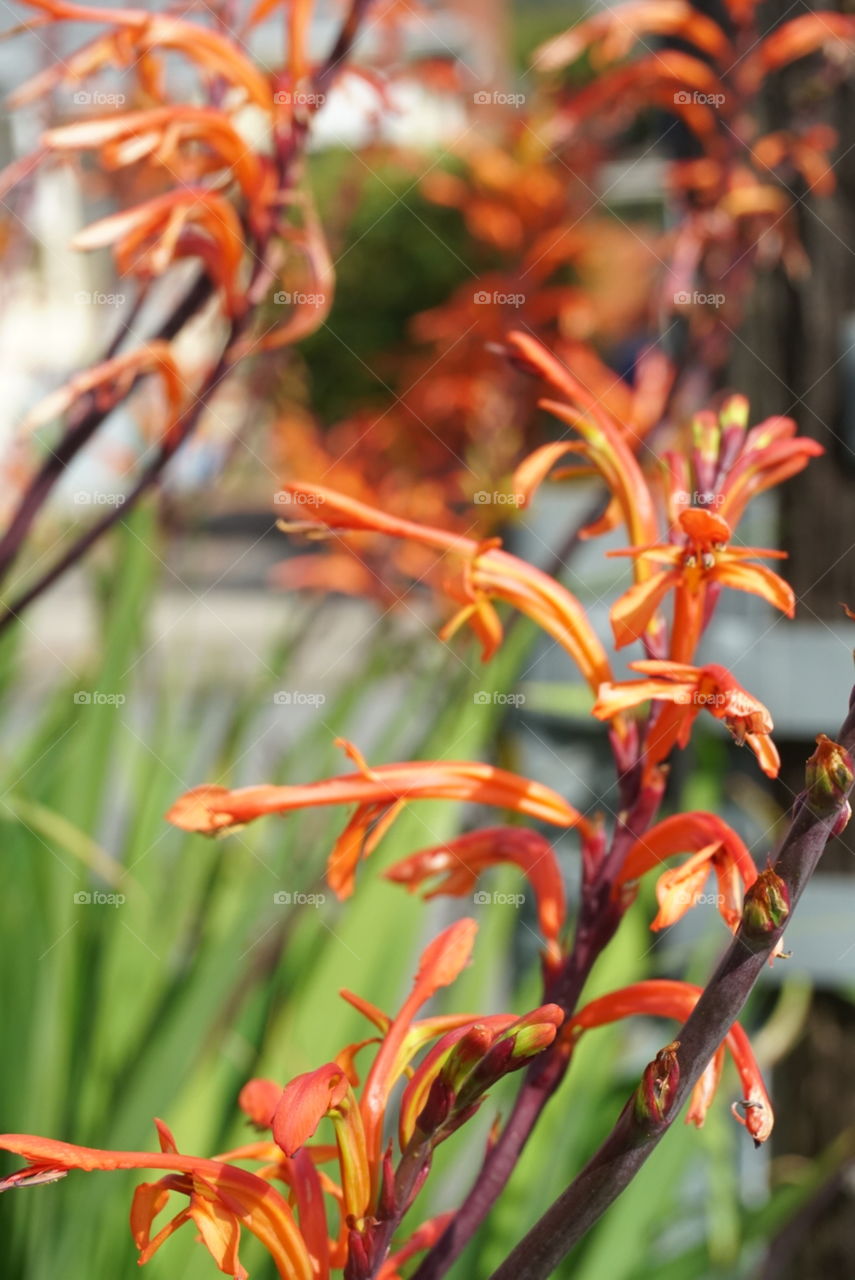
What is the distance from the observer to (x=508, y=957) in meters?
1.70

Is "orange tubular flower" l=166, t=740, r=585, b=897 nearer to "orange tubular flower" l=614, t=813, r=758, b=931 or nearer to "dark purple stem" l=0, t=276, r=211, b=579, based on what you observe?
"orange tubular flower" l=614, t=813, r=758, b=931

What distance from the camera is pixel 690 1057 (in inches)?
11.3

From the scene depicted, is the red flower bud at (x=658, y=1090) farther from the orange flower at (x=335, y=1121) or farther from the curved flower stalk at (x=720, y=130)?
the curved flower stalk at (x=720, y=130)

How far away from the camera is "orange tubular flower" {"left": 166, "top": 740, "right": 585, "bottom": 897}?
0.37 metres

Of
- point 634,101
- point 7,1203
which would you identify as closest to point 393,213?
point 634,101

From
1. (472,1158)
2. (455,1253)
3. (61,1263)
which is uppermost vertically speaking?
(455,1253)

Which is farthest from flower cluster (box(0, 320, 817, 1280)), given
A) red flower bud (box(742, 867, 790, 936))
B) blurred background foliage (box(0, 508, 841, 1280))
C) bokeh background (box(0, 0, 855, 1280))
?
blurred background foliage (box(0, 508, 841, 1280))

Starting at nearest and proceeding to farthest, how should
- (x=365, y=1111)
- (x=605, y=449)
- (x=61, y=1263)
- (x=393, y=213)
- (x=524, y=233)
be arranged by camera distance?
(x=365, y=1111), (x=605, y=449), (x=61, y=1263), (x=524, y=233), (x=393, y=213)

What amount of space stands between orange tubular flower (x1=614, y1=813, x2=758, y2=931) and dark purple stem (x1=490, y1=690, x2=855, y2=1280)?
1.3 inches

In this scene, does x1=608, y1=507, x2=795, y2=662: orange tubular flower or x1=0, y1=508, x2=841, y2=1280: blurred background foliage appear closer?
x1=608, y1=507, x2=795, y2=662: orange tubular flower

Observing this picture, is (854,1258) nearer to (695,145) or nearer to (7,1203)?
(7,1203)

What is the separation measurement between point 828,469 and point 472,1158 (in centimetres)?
75

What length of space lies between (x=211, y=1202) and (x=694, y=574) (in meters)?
0.22

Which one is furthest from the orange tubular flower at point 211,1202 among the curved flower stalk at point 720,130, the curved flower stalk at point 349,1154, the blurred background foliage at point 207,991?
the curved flower stalk at point 720,130
